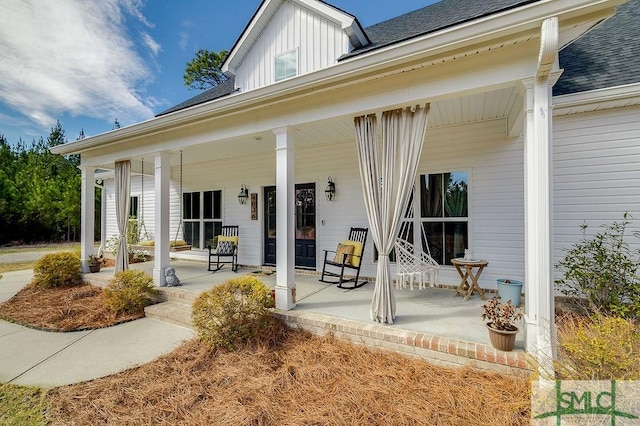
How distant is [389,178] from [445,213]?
210cm

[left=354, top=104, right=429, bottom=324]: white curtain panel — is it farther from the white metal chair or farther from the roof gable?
the roof gable

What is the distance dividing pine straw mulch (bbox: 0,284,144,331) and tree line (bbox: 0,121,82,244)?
13959 millimetres

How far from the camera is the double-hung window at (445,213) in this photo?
15.0 ft

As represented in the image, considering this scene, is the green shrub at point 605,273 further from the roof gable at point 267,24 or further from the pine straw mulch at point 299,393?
the roof gable at point 267,24

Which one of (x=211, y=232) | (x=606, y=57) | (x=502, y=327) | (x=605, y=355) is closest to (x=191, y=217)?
(x=211, y=232)

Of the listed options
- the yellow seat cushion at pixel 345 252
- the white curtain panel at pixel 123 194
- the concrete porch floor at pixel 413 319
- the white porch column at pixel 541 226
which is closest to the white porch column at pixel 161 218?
the concrete porch floor at pixel 413 319

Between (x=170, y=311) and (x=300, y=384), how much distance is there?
2.58m

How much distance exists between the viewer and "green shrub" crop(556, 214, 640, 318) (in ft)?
10.6

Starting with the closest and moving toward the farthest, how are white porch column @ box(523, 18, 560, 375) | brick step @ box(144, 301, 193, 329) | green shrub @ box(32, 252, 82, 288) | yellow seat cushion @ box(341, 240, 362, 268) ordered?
white porch column @ box(523, 18, 560, 375) → brick step @ box(144, 301, 193, 329) → yellow seat cushion @ box(341, 240, 362, 268) → green shrub @ box(32, 252, 82, 288)

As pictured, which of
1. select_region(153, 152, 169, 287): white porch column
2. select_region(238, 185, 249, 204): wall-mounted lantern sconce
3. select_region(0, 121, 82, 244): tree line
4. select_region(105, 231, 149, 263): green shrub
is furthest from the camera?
select_region(0, 121, 82, 244): tree line

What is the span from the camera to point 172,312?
405 centimetres

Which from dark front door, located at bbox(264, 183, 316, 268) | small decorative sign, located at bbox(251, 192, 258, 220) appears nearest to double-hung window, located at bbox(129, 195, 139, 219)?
small decorative sign, located at bbox(251, 192, 258, 220)

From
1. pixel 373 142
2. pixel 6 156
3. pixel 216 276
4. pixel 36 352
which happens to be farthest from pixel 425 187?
pixel 6 156

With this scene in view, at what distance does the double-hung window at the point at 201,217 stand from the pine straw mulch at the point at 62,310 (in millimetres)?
2550
